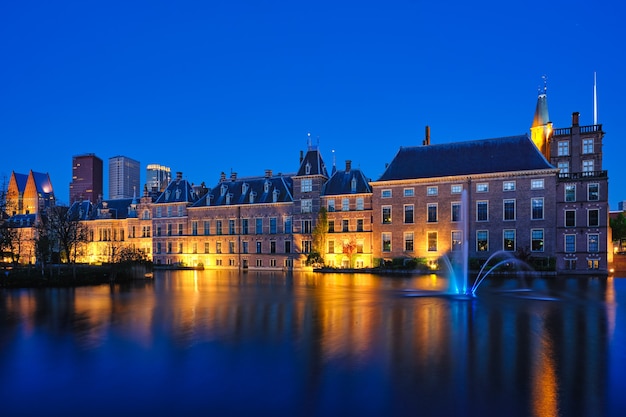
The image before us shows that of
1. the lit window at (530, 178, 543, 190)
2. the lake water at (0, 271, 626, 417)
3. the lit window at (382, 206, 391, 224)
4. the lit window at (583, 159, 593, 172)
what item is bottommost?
the lake water at (0, 271, 626, 417)

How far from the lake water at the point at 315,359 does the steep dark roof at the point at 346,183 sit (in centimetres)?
3660

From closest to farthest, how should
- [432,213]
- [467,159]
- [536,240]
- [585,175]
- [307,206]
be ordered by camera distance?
[585,175]
[536,240]
[467,159]
[432,213]
[307,206]

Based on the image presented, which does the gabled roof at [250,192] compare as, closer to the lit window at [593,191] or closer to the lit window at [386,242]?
the lit window at [386,242]

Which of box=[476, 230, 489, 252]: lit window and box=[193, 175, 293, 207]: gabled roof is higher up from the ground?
box=[193, 175, 293, 207]: gabled roof

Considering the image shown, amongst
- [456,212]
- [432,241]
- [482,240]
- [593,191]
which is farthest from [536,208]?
[432,241]

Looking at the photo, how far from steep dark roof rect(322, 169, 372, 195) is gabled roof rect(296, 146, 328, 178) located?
1.82 meters

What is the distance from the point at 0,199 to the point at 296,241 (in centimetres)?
3466

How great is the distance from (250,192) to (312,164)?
11.4m

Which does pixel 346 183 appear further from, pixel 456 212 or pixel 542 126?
pixel 542 126

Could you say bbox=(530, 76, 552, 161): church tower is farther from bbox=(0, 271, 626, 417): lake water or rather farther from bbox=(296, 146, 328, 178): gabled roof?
bbox=(0, 271, 626, 417): lake water

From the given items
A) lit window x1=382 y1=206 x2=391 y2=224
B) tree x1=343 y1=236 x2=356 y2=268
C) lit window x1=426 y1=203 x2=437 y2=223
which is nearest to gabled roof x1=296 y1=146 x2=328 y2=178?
tree x1=343 y1=236 x2=356 y2=268

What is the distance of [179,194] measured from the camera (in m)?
72.1

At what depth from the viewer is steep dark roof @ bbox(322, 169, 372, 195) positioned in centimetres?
5923

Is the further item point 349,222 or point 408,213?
point 349,222
